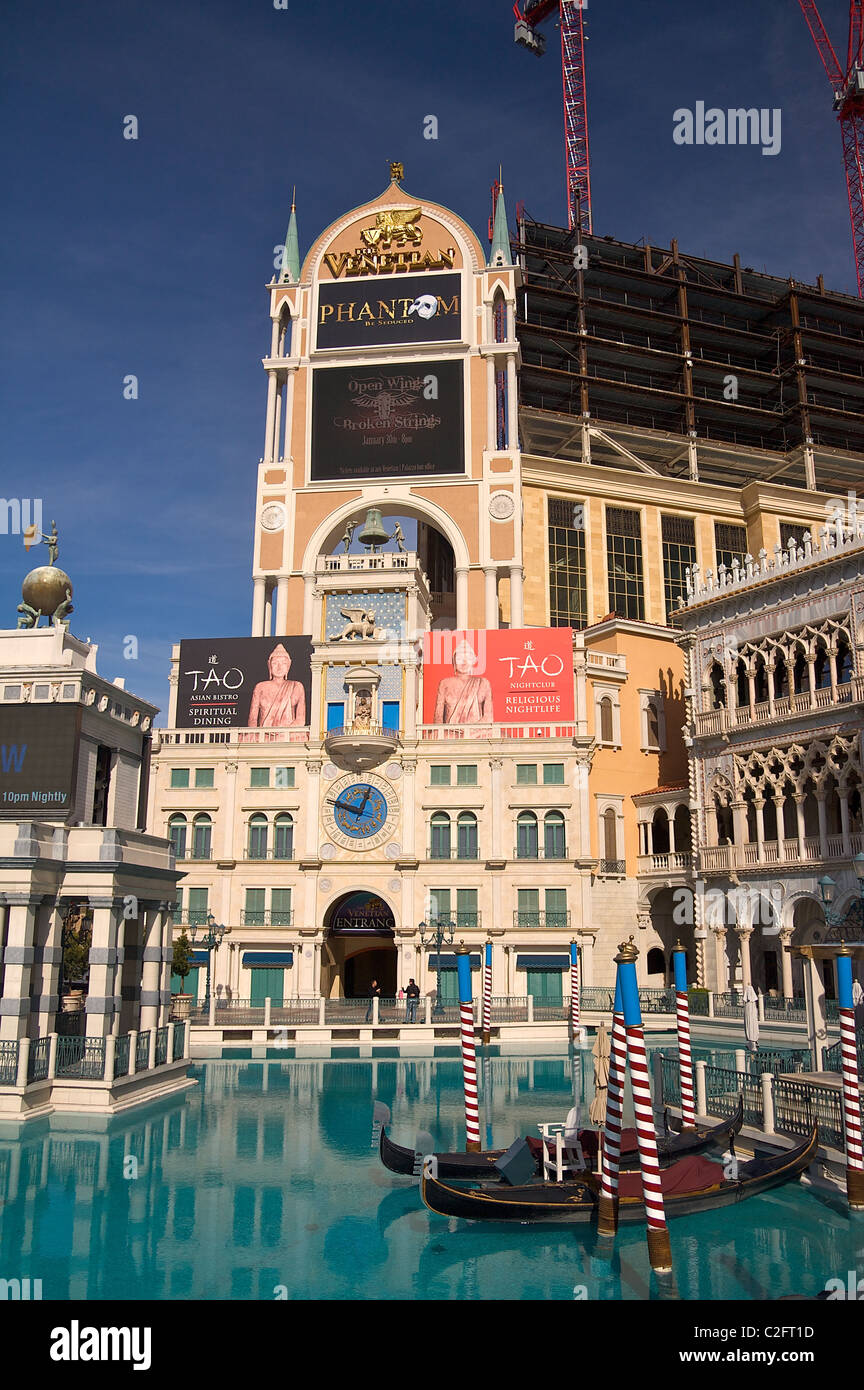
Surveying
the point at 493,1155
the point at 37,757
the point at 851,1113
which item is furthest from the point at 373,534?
the point at 851,1113

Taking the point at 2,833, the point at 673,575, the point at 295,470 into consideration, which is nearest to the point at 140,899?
the point at 2,833

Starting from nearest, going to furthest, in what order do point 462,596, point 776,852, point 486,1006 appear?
point 486,1006 < point 776,852 < point 462,596

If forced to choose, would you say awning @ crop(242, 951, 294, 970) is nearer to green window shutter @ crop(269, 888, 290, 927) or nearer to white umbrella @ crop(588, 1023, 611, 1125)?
green window shutter @ crop(269, 888, 290, 927)

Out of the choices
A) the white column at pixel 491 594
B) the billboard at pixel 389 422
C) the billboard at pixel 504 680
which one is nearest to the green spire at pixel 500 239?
the billboard at pixel 389 422

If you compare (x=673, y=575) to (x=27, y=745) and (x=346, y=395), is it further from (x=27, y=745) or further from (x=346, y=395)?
(x=27, y=745)

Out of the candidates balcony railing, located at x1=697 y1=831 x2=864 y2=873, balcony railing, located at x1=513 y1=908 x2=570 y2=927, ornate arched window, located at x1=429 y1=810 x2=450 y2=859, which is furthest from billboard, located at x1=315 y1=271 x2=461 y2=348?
balcony railing, located at x1=513 y1=908 x2=570 y2=927

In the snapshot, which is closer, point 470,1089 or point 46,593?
point 470,1089

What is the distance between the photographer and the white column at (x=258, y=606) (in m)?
55.7

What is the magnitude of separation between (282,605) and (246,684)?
25.4ft

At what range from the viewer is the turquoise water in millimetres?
14125

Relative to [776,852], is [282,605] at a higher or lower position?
higher

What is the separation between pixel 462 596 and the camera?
55594 mm

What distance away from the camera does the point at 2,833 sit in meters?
24.3

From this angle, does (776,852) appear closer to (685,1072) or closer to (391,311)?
(685,1072)
